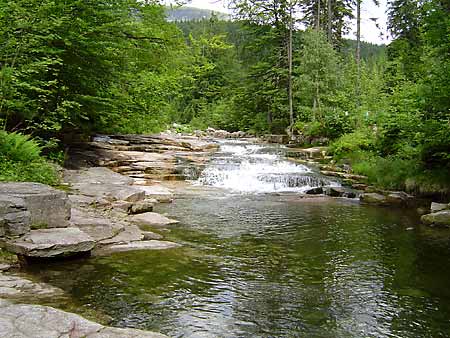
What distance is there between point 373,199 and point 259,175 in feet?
14.8

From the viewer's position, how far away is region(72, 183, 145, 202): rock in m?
9.89

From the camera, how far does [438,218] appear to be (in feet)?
31.5

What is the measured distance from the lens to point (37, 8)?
9516 mm

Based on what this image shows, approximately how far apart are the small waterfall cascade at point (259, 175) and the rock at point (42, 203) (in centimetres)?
808

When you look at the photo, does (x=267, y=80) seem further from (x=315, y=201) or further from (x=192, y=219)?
(x=192, y=219)

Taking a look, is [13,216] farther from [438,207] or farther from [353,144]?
[353,144]

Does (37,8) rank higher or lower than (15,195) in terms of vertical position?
higher

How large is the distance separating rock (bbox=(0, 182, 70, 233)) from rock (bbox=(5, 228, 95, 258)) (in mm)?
153

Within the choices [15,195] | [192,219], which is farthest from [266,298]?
[192,219]

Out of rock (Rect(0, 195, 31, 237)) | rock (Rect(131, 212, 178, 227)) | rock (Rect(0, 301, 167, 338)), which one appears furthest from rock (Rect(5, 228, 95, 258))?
rock (Rect(131, 212, 178, 227))

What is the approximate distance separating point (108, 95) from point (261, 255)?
8940 mm

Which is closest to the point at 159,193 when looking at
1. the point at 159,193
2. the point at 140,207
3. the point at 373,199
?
the point at 159,193

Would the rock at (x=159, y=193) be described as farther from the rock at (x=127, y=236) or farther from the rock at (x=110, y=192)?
the rock at (x=127, y=236)

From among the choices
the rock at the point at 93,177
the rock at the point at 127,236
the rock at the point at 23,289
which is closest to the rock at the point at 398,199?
the rock at the point at 93,177
